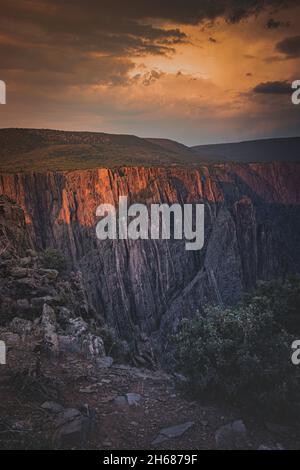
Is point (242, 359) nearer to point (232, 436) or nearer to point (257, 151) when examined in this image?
point (232, 436)

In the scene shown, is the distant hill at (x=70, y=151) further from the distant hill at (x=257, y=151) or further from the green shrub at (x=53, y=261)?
the green shrub at (x=53, y=261)

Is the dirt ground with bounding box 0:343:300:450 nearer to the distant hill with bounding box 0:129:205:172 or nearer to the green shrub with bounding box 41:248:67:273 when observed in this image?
the green shrub with bounding box 41:248:67:273

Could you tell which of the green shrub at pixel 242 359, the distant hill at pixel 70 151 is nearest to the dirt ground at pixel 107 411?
the green shrub at pixel 242 359

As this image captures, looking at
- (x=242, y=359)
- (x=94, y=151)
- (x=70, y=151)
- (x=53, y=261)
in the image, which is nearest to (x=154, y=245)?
(x=53, y=261)

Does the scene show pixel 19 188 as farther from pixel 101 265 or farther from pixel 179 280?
pixel 179 280

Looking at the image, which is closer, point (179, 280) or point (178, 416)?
point (178, 416)

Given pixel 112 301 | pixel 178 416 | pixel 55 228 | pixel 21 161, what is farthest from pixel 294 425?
pixel 21 161
